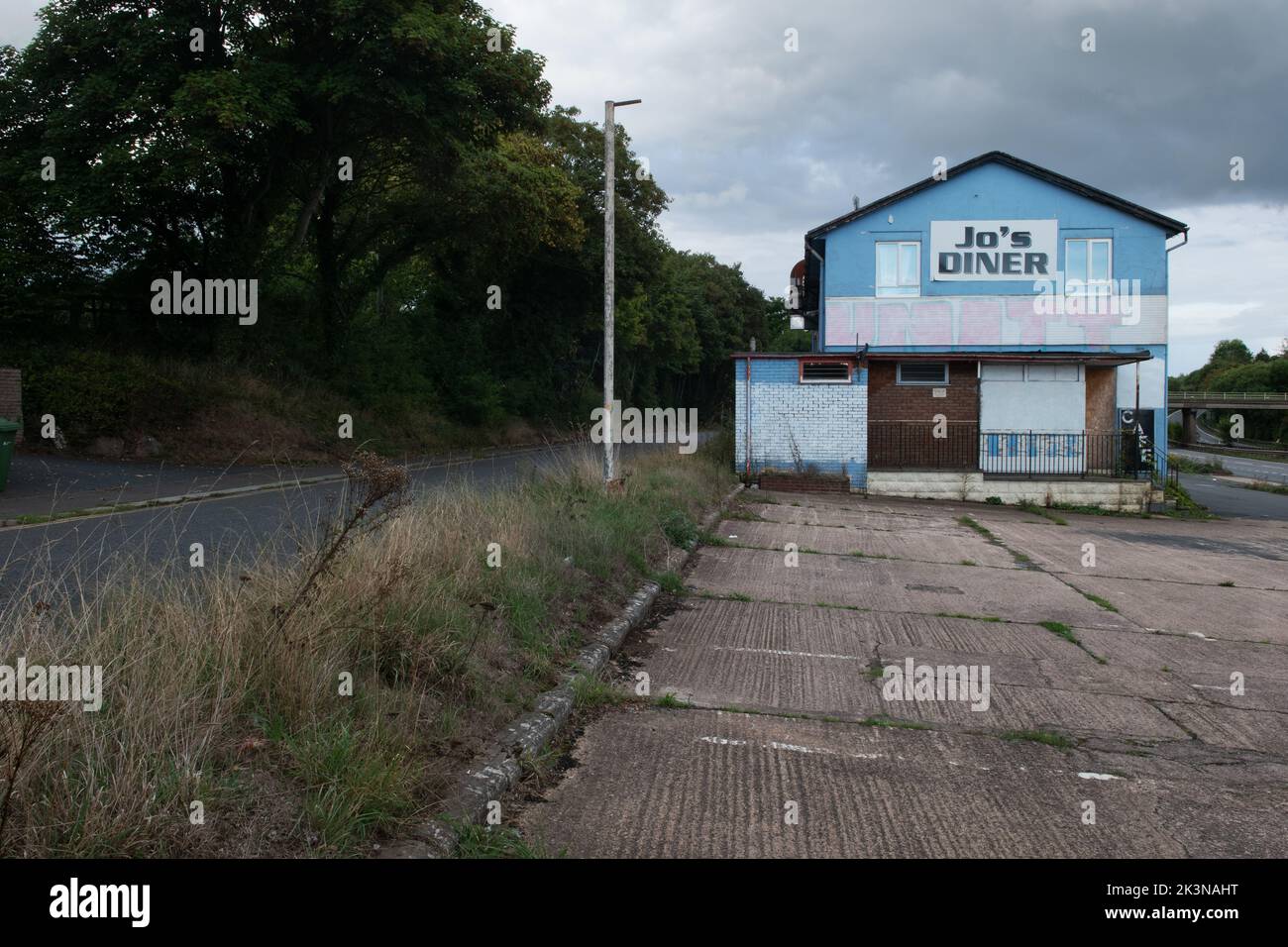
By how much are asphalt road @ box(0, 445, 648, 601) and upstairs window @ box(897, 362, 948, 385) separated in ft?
38.3

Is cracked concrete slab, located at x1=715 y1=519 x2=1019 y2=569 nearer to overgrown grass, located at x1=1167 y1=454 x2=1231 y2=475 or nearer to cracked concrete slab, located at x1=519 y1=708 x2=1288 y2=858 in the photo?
cracked concrete slab, located at x1=519 y1=708 x2=1288 y2=858

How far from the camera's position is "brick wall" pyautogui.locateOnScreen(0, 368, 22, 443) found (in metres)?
16.5

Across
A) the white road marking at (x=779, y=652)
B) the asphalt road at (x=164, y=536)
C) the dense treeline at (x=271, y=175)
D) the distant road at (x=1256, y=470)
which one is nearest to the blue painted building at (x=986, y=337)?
the dense treeline at (x=271, y=175)

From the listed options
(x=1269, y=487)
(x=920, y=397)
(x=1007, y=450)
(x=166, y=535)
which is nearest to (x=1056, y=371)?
(x=1007, y=450)

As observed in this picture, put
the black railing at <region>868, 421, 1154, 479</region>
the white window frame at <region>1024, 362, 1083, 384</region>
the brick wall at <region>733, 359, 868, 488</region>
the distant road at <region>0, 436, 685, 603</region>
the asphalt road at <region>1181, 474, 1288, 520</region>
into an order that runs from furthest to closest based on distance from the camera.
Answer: the asphalt road at <region>1181, 474, 1288, 520</region>
the white window frame at <region>1024, 362, 1083, 384</region>
the black railing at <region>868, 421, 1154, 479</region>
the brick wall at <region>733, 359, 868, 488</region>
the distant road at <region>0, 436, 685, 603</region>

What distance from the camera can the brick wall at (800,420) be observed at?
883 inches

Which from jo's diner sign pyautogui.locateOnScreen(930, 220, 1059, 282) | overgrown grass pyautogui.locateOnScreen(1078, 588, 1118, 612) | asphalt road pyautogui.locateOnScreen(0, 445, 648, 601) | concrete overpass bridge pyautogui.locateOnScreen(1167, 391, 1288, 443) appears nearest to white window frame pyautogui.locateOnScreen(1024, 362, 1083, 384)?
jo's diner sign pyautogui.locateOnScreen(930, 220, 1059, 282)

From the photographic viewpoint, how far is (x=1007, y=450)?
75.6 feet

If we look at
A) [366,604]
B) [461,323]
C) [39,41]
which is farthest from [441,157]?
[366,604]

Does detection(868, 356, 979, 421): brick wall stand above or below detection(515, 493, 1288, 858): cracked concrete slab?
above

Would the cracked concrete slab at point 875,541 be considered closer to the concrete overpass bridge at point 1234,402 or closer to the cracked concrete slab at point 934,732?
the cracked concrete slab at point 934,732

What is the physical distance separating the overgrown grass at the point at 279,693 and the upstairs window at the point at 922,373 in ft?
61.6

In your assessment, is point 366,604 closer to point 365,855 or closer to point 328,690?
point 328,690
